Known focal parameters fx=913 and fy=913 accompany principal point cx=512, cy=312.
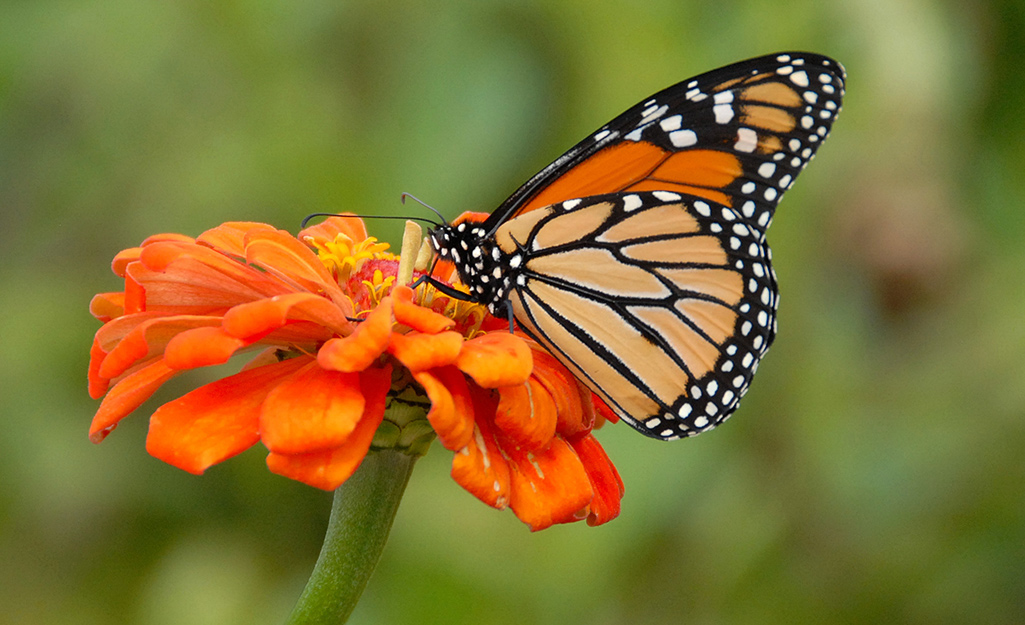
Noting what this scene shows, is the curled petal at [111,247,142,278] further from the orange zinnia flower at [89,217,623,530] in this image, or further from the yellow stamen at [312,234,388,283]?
the yellow stamen at [312,234,388,283]

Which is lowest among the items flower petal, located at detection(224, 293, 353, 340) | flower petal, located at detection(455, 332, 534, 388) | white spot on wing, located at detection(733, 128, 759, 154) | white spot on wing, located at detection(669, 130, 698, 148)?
flower petal, located at detection(224, 293, 353, 340)

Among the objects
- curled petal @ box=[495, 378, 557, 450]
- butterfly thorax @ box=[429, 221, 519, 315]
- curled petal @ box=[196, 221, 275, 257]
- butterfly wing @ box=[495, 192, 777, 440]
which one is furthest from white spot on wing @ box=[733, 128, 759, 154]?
curled petal @ box=[196, 221, 275, 257]

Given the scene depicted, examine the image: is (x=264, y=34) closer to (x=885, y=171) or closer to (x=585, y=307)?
(x=585, y=307)

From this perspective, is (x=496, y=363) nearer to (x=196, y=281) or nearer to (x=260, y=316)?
(x=260, y=316)

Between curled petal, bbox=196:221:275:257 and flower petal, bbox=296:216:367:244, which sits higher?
curled petal, bbox=196:221:275:257

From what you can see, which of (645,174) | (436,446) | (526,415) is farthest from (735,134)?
(436,446)

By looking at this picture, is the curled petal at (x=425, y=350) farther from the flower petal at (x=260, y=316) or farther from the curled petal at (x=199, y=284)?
the curled petal at (x=199, y=284)
